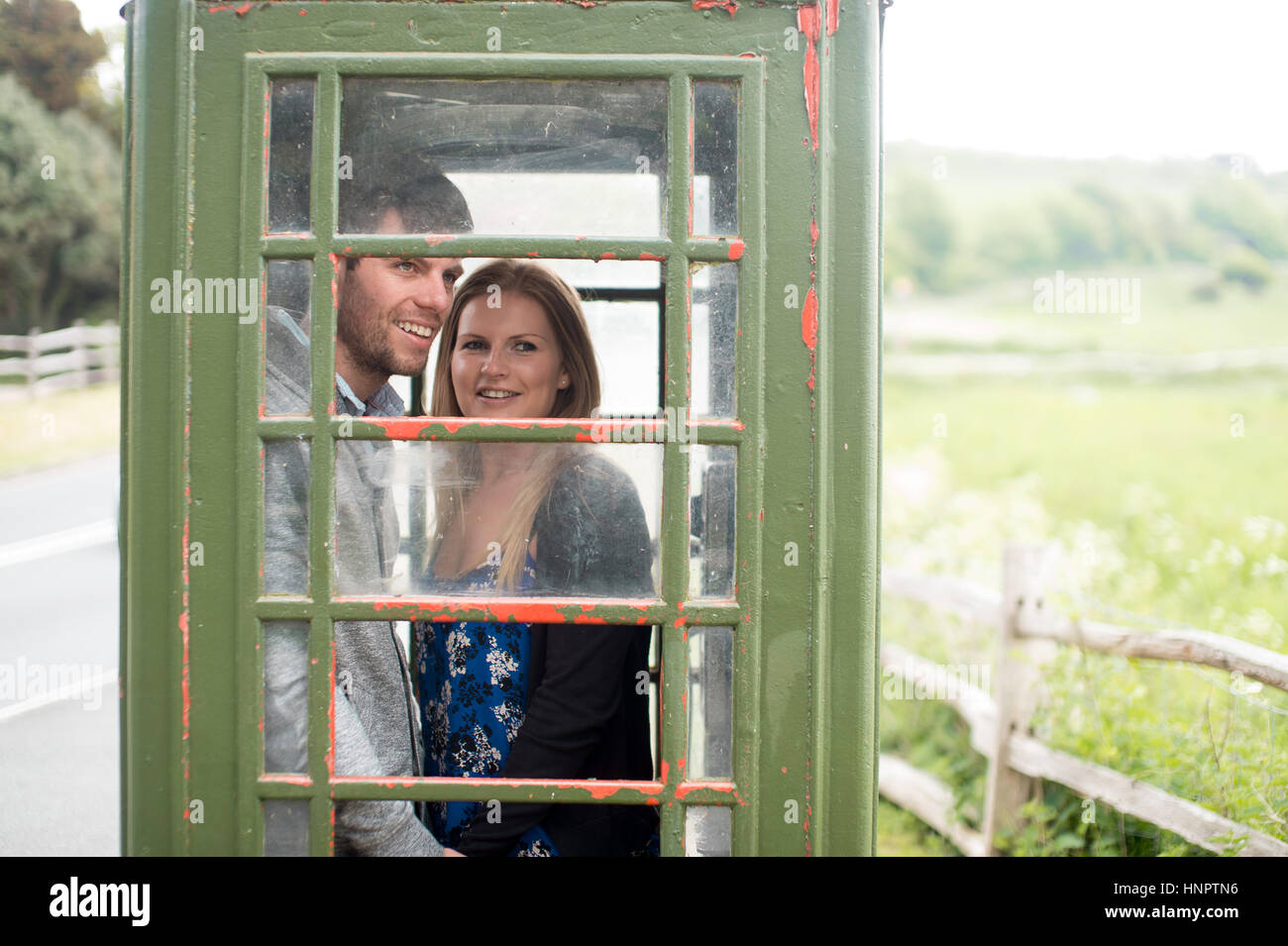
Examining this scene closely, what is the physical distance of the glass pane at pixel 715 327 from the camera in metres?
1.72

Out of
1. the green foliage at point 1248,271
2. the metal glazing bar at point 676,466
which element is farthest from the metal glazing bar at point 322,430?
the green foliage at point 1248,271

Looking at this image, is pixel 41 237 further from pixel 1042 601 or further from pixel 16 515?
pixel 1042 601

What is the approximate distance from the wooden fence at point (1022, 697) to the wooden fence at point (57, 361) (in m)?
15.8

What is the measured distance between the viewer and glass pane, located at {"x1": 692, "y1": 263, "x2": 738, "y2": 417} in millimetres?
1725

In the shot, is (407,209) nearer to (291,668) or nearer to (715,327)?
(715,327)

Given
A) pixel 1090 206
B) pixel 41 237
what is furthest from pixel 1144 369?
pixel 41 237

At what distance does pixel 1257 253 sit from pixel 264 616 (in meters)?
27.6

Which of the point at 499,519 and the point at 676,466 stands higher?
the point at 676,466

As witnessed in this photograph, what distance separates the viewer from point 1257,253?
922 inches

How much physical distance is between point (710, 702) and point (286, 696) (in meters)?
0.80

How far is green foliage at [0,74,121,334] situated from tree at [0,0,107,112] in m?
0.38

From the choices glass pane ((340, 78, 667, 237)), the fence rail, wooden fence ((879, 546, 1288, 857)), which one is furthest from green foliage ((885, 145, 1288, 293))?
glass pane ((340, 78, 667, 237))

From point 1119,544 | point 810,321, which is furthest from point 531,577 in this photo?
point 1119,544

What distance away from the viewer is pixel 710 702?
175cm
